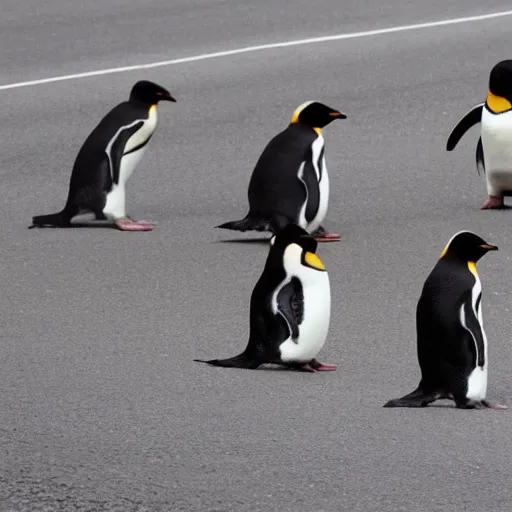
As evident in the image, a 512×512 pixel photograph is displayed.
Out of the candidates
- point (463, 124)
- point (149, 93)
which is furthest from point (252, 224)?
point (463, 124)

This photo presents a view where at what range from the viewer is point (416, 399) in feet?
20.4

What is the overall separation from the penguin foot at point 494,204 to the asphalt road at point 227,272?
95 mm

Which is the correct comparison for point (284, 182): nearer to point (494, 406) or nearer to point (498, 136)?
point (498, 136)

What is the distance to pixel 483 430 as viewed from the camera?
19.5ft

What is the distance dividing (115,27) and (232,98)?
9.66 ft

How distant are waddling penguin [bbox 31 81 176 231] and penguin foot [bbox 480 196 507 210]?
2.17 m

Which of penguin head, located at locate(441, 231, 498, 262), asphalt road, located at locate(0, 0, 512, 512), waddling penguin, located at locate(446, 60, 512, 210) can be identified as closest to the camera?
asphalt road, located at locate(0, 0, 512, 512)

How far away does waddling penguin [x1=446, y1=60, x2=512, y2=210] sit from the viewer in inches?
397

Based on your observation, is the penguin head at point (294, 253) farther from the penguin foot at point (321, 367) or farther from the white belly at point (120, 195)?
the white belly at point (120, 195)

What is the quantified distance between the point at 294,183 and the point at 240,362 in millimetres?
2676

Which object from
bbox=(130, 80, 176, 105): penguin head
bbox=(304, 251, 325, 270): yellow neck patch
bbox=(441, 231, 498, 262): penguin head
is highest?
bbox=(130, 80, 176, 105): penguin head

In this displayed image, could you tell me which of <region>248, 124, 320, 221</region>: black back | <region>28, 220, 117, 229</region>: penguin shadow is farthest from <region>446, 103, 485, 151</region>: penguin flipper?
<region>28, 220, 117, 229</region>: penguin shadow

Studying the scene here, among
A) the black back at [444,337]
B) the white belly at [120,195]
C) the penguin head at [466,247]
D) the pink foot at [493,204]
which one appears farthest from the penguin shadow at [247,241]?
the black back at [444,337]

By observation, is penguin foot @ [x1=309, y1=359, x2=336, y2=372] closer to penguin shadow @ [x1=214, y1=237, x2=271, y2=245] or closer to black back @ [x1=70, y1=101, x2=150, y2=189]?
penguin shadow @ [x1=214, y1=237, x2=271, y2=245]
